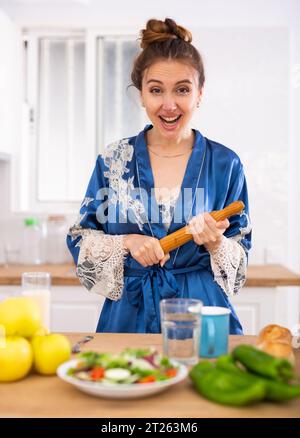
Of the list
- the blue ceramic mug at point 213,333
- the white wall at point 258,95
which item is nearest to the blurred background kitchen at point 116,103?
the white wall at point 258,95

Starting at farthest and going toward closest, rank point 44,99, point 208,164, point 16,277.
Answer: point 44,99 → point 16,277 → point 208,164

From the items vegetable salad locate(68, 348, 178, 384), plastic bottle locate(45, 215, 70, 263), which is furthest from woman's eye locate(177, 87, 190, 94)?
Answer: plastic bottle locate(45, 215, 70, 263)

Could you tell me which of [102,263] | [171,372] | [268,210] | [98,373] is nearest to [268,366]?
[171,372]

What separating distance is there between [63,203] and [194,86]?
1.89 meters

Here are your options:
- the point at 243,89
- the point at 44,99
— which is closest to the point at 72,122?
the point at 44,99

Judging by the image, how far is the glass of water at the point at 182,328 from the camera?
1031mm

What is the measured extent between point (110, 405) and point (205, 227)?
2.09ft

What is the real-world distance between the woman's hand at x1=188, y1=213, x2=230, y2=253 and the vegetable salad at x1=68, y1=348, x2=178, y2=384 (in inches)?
18.6

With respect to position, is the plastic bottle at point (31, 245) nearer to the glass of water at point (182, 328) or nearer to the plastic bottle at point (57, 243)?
the plastic bottle at point (57, 243)

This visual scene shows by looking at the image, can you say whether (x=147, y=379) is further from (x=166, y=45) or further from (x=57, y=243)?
(x=57, y=243)

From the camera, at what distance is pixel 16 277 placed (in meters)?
2.66

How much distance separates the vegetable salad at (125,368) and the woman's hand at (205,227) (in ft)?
1.55

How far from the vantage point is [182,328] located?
3.39 feet
